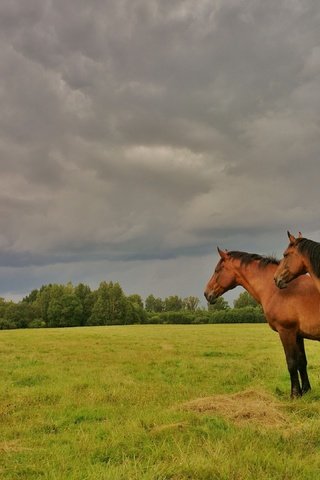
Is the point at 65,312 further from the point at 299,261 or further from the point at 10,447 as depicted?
the point at 10,447

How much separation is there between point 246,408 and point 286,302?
3053mm

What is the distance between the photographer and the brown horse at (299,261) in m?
8.62

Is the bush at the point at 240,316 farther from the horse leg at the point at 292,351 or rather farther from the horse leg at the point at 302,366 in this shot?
the horse leg at the point at 292,351

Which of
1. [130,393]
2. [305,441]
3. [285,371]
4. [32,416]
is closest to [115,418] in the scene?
[32,416]

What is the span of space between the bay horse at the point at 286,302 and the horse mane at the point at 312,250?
4.16ft

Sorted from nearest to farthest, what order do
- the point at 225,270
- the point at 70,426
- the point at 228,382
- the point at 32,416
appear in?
1. the point at 70,426
2. the point at 32,416
3. the point at 225,270
4. the point at 228,382

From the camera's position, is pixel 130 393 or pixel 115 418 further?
pixel 130 393

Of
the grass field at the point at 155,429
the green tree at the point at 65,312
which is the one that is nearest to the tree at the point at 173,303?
the green tree at the point at 65,312

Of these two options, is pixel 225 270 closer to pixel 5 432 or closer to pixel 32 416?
pixel 32 416

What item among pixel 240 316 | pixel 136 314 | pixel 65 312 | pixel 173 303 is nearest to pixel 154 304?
pixel 173 303

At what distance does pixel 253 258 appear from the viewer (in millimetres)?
11477

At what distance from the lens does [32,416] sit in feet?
27.7

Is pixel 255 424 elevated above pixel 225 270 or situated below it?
below

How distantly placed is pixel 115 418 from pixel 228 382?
5740 mm
